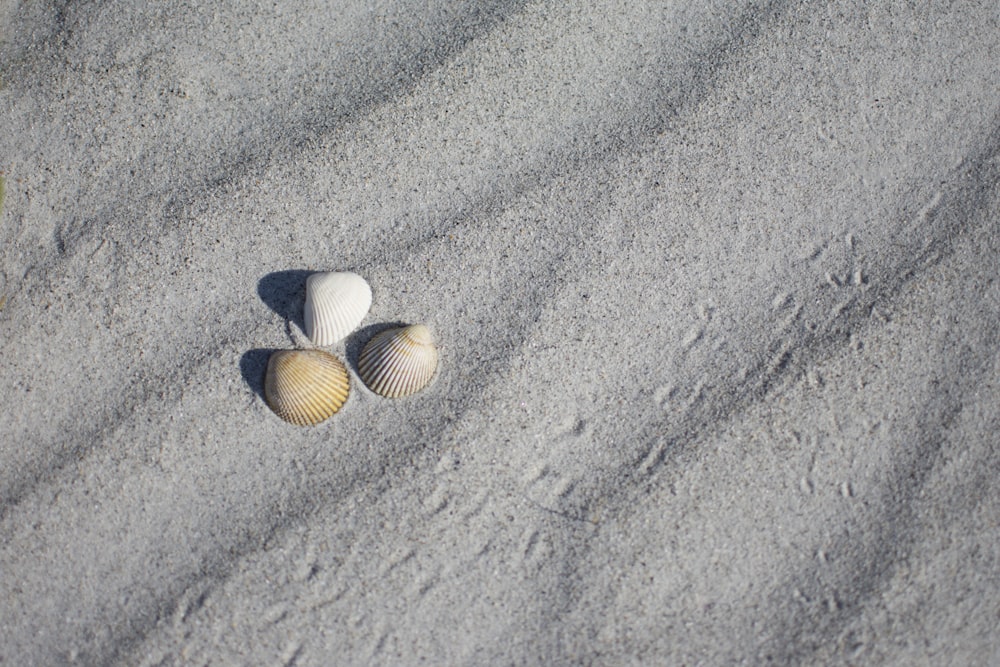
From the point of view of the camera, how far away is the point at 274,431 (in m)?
1.69

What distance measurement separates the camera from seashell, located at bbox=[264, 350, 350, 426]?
1640mm

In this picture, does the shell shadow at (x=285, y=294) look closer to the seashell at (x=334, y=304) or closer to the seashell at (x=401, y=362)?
the seashell at (x=334, y=304)

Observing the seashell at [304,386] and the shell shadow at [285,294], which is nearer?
the seashell at [304,386]

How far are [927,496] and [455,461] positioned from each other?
1.06 meters

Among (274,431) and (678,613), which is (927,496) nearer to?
(678,613)

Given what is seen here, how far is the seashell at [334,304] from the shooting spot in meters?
1.66

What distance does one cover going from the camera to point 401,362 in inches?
65.4

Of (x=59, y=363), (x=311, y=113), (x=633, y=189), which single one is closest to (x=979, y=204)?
(x=633, y=189)

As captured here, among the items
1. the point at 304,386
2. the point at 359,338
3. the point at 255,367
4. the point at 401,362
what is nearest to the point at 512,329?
the point at 401,362

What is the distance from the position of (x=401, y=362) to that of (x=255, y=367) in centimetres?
36

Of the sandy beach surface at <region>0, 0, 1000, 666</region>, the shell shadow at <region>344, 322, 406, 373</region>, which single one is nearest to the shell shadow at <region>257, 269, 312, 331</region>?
the sandy beach surface at <region>0, 0, 1000, 666</region>

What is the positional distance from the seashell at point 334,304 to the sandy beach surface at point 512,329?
6 centimetres

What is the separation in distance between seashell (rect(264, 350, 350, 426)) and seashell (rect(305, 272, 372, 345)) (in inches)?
2.3

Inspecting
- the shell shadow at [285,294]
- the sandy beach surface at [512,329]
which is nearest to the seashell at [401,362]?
the sandy beach surface at [512,329]
